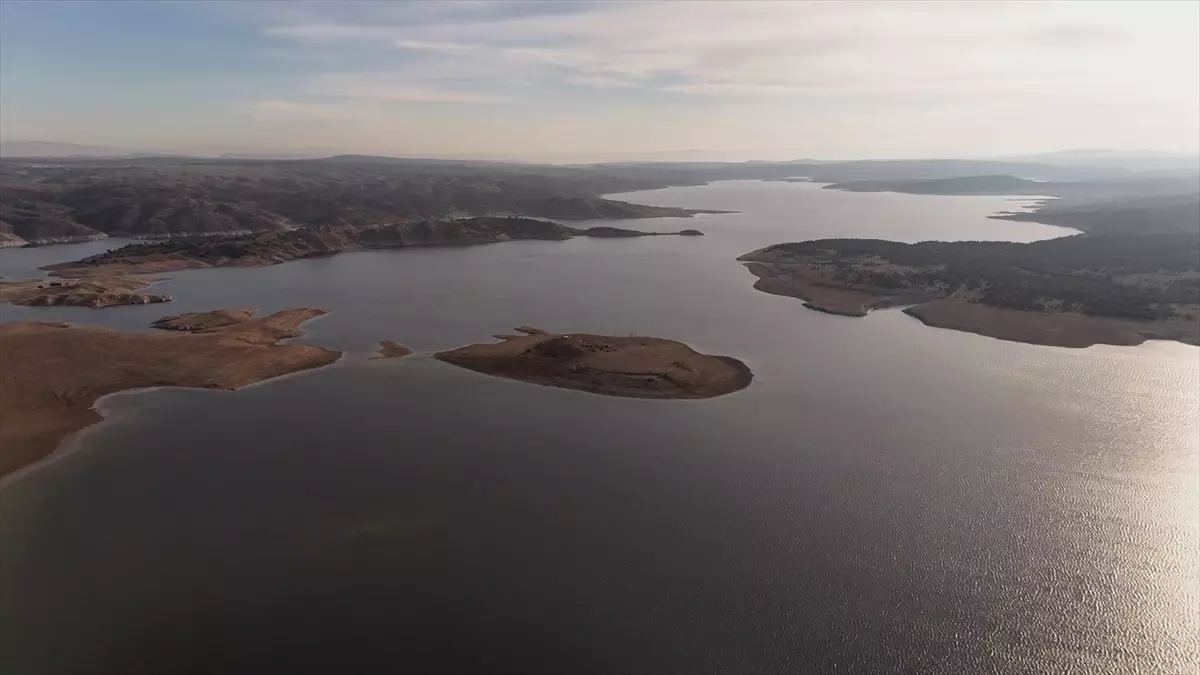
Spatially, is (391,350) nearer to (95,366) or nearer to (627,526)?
(95,366)

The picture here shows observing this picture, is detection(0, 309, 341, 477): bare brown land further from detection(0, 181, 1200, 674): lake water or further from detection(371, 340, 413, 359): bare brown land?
detection(371, 340, 413, 359): bare brown land

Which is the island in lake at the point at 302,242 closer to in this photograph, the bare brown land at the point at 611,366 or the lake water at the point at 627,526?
the lake water at the point at 627,526

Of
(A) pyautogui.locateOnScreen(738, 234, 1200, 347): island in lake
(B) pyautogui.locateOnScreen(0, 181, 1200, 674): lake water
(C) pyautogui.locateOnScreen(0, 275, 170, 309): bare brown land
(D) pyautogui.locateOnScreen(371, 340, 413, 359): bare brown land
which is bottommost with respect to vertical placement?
(B) pyautogui.locateOnScreen(0, 181, 1200, 674): lake water

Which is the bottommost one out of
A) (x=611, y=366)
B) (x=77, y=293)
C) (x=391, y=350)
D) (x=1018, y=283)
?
(x=391, y=350)

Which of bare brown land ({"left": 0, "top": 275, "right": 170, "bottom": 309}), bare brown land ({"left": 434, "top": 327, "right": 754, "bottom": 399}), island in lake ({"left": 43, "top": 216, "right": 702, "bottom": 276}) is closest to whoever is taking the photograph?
bare brown land ({"left": 434, "top": 327, "right": 754, "bottom": 399})

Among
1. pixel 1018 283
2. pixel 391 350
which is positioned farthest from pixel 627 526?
pixel 1018 283

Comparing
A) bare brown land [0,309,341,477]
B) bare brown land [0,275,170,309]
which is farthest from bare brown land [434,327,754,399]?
bare brown land [0,275,170,309]

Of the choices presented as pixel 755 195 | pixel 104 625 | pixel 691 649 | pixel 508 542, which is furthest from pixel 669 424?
pixel 755 195
